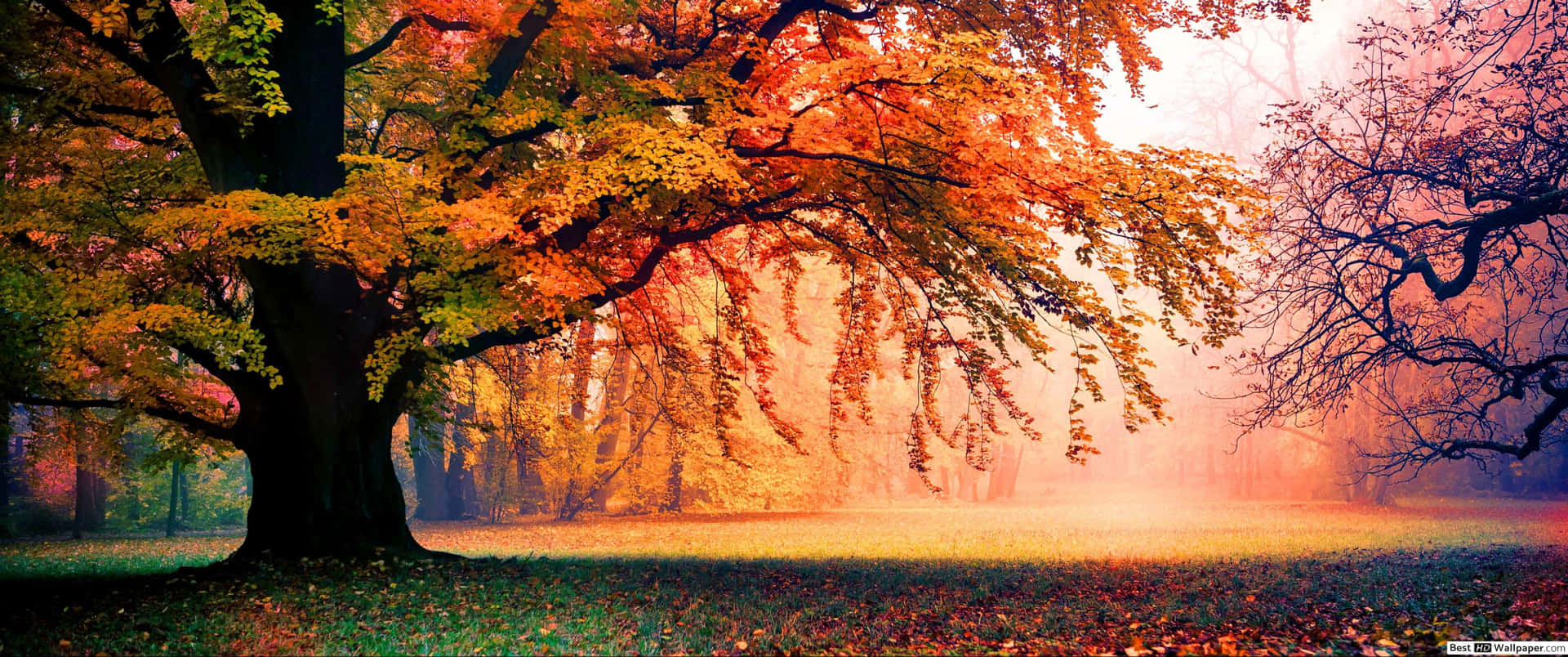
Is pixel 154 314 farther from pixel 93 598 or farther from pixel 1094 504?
pixel 1094 504

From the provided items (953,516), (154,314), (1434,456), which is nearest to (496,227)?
(154,314)

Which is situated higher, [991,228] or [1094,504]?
[991,228]

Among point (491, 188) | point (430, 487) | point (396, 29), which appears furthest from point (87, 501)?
point (491, 188)

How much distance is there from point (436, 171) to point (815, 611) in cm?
A: 570

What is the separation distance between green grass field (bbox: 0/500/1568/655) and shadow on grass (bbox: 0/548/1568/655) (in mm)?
33

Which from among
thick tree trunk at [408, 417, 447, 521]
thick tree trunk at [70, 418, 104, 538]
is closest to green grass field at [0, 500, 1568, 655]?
thick tree trunk at [70, 418, 104, 538]

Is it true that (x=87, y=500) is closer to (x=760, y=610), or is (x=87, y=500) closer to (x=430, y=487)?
(x=430, y=487)

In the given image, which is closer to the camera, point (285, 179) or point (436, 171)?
point (436, 171)

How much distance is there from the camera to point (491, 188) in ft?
33.8

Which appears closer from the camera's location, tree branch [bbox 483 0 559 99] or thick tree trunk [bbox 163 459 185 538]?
A: tree branch [bbox 483 0 559 99]

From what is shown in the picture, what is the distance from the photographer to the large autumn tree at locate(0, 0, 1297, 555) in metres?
8.52

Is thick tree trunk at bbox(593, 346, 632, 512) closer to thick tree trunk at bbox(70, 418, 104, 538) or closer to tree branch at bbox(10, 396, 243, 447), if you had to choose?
thick tree trunk at bbox(70, 418, 104, 538)

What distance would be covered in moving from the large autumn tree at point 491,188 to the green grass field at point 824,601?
73.3 inches

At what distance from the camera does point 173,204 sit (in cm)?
1007
